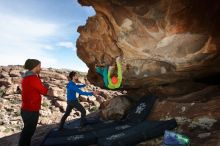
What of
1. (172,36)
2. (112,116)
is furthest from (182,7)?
(112,116)

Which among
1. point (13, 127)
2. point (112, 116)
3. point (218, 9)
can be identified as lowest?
point (13, 127)

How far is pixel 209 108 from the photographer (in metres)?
8.30

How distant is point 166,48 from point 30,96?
5.07m

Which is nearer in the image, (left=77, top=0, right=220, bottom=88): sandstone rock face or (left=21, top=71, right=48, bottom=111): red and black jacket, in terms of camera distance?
(left=21, top=71, right=48, bottom=111): red and black jacket

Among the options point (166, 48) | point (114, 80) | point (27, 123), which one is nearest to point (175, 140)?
point (27, 123)

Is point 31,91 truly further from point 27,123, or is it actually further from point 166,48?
point 166,48

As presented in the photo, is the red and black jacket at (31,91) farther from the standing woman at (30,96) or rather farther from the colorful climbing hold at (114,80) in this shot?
the colorful climbing hold at (114,80)

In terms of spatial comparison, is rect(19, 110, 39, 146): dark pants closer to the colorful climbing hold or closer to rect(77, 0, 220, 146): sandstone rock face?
rect(77, 0, 220, 146): sandstone rock face

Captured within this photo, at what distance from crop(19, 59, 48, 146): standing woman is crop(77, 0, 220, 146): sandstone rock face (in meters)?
3.72

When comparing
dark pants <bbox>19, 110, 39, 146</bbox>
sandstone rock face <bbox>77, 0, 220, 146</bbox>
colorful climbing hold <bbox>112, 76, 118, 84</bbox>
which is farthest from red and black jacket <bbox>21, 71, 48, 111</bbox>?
colorful climbing hold <bbox>112, 76, 118, 84</bbox>

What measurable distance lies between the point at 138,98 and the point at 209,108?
353cm

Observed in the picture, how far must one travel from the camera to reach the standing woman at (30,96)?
23.9 feet

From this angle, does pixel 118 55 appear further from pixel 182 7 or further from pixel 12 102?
pixel 12 102

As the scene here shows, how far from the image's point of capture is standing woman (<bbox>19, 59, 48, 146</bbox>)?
730 centimetres
